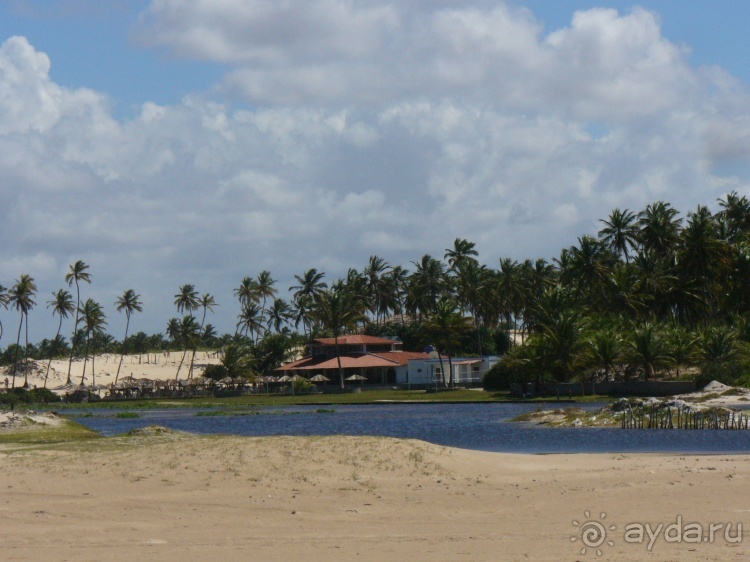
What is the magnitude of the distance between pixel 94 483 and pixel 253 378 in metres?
98.7

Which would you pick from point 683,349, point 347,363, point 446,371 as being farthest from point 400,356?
point 683,349

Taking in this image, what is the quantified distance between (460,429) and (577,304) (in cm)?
4854

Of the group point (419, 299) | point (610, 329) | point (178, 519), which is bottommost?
point (178, 519)

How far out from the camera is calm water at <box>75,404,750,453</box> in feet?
114

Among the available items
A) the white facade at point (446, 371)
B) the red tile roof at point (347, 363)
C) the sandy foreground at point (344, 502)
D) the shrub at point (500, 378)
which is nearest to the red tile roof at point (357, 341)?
the red tile roof at point (347, 363)

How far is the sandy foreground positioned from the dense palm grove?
47.2 metres

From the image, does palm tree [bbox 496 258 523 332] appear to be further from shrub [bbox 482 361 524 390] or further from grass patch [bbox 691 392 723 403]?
grass patch [bbox 691 392 723 403]

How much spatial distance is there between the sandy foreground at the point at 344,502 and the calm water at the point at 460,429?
883cm

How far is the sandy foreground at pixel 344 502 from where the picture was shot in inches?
539

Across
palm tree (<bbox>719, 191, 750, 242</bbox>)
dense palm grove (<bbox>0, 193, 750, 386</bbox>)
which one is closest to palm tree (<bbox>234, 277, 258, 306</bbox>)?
dense palm grove (<bbox>0, 193, 750, 386</bbox>)

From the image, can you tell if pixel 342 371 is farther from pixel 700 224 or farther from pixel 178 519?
pixel 178 519

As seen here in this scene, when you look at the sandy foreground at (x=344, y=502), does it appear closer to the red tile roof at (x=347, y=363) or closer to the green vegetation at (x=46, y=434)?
the green vegetation at (x=46, y=434)

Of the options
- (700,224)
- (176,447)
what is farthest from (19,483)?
(700,224)

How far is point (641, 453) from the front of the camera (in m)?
Answer: 30.1
